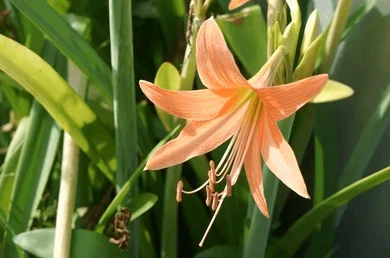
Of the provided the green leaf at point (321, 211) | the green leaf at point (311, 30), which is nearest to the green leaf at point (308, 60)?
the green leaf at point (311, 30)

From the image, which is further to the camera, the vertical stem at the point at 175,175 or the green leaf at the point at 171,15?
the green leaf at the point at 171,15

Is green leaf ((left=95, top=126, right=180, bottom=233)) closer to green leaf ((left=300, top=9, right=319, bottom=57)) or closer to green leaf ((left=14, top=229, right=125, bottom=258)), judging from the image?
green leaf ((left=14, top=229, right=125, bottom=258))

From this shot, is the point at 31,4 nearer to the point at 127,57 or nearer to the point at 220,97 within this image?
the point at 127,57

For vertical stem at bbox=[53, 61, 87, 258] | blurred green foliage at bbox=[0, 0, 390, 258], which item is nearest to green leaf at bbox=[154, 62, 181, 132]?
blurred green foliage at bbox=[0, 0, 390, 258]

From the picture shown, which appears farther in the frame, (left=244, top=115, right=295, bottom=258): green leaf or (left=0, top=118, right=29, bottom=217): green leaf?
(left=0, top=118, right=29, bottom=217): green leaf

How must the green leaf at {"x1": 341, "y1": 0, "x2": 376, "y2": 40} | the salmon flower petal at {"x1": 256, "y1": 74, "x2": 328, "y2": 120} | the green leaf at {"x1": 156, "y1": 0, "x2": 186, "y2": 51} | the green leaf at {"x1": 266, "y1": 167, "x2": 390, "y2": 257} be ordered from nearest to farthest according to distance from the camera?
the salmon flower petal at {"x1": 256, "y1": 74, "x2": 328, "y2": 120}
the green leaf at {"x1": 266, "y1": 167, "x2": 390, "y2": 257}
the green leaf at {"x1": 341, "y1": 0, "x2": 376, "y2": 40}
the green leaf at {"x1": 156, "y1": 0, "x2": 186, "y2": 51}

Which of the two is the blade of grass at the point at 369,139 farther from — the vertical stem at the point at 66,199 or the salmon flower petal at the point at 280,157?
the vertical stem at the point at 66,199
